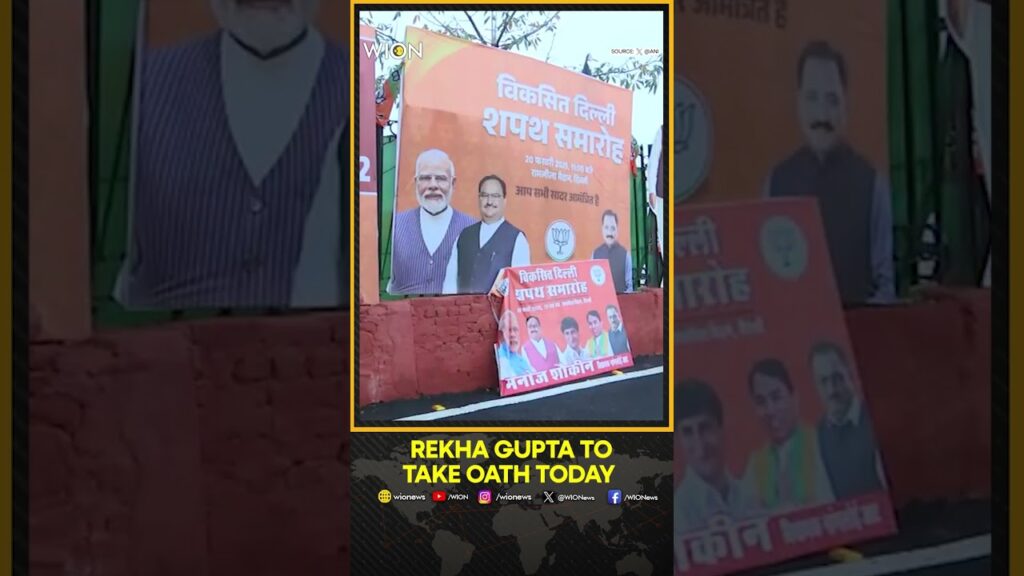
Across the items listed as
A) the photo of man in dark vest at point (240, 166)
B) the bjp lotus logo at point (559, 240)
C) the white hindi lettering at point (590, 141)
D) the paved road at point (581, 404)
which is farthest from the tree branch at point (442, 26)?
the paved road at point (581, 404)

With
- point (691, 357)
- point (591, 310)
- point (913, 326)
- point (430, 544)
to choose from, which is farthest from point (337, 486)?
point (913, 326)

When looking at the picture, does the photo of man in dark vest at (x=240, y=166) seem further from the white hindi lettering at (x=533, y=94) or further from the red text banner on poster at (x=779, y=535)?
the red text banner on poster at (x=779, y=535)

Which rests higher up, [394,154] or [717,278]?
[394,154]

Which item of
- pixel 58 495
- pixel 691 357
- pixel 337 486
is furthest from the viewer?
pixel 691 357

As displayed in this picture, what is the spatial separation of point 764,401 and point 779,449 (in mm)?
231

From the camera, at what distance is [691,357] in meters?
4.38

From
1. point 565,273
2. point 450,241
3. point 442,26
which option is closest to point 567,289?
point 565,273

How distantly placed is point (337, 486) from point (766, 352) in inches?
79.4

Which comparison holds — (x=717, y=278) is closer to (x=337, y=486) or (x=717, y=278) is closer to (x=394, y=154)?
(x=394, y=154)

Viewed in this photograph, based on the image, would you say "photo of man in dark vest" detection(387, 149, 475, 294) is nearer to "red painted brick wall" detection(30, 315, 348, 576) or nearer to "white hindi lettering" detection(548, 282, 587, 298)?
"red painted brick wall" detection(30, 315, 348, 576)

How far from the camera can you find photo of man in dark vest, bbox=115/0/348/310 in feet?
12.7

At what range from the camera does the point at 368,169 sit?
4.05m

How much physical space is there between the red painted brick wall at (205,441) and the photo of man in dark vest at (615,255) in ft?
0.29

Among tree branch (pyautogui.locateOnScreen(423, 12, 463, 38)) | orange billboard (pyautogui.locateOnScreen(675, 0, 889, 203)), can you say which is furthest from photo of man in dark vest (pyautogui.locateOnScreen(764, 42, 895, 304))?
tree branch (pyautogui.locateOnScreen(423, 12, 463, 38))
